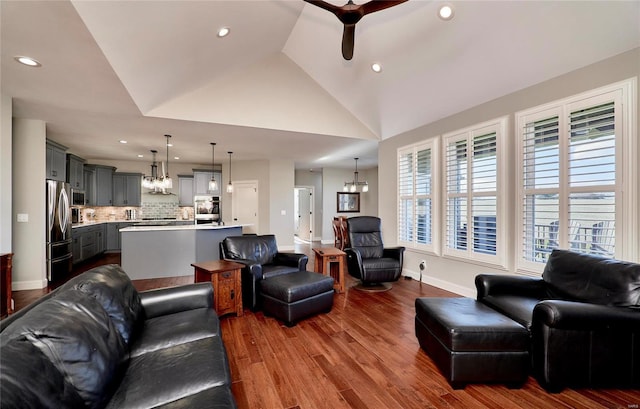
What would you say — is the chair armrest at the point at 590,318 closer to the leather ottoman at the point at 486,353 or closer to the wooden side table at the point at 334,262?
the leather ottoman at the point at 486,353

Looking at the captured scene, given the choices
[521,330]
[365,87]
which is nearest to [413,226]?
[365,87]

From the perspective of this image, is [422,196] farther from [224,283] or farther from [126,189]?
[126,189]

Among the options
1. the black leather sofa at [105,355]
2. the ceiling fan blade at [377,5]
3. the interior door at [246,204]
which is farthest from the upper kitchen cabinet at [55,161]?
the ceiling fan blade at [377,5]

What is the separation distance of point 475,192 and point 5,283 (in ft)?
18.8

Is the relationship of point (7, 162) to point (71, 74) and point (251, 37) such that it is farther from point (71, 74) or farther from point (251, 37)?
point (251, 37)

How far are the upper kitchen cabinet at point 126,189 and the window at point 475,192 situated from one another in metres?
7.97

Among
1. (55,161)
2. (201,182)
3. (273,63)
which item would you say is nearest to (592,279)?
(273,63)

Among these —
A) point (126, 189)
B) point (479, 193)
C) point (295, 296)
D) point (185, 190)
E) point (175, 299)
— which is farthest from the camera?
point (185, 190)

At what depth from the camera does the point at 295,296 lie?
2.82 meters

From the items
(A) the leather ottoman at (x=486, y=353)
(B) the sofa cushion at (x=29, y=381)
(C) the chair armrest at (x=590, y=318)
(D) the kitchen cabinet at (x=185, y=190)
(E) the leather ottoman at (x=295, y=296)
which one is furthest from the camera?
(D) the kitchen cabinet at (x=185, y=190)

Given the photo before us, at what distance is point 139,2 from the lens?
2.13 meters

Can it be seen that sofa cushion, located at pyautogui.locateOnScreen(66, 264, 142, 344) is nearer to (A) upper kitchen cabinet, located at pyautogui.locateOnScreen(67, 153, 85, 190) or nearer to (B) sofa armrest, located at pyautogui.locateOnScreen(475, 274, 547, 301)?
(B) sofa armrest, located at pyautogui.locateOnScreen(475, 274, 547, 301)

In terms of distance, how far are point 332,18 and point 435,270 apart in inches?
151

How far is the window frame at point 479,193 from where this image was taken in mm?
3279
